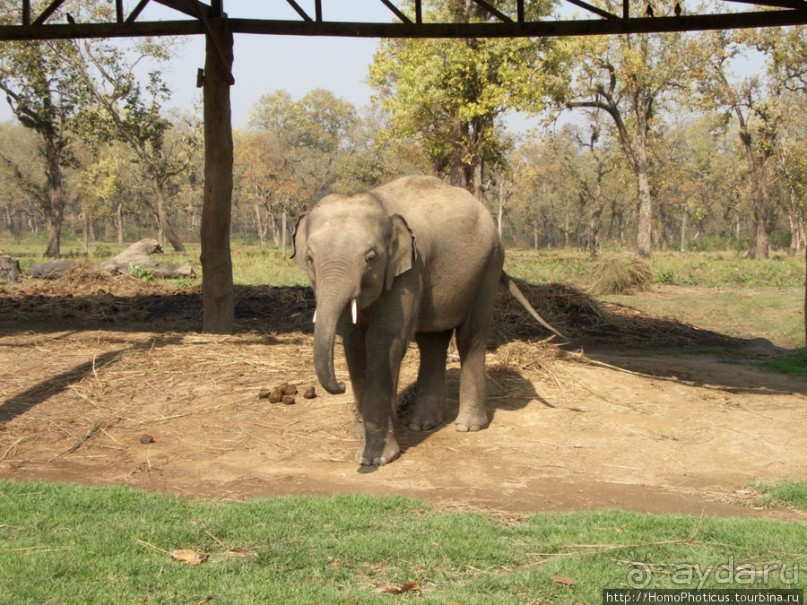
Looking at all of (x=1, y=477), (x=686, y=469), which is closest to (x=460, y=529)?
(x=686, y=469)

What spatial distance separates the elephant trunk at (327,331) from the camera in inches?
235

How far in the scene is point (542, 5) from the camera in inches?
1060

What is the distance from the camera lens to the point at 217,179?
38.0 feet

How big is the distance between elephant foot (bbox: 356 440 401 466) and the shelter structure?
203 inches

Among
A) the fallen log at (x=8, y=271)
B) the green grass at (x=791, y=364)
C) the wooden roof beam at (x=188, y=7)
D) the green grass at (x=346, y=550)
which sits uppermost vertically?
the wooden roof beam at (x=188, y=7)

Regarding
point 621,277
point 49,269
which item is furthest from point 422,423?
point 49,269

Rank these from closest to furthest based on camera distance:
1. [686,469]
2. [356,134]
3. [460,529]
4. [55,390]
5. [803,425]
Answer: [460,529] → [686,469] → [803,425] → [55,390] → [356,134]

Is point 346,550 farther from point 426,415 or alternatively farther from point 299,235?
point 426,415

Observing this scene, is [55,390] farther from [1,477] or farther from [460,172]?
[460,172]

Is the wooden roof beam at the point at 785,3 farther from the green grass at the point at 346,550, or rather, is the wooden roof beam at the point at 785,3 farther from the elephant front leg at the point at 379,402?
the green grass at the point at 346,550

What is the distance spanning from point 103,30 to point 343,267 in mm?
6336

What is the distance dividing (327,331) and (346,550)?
5.83ft

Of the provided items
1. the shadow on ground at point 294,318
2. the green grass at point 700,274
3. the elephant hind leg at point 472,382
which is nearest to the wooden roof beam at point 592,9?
the elephant hind leg at point 472,382

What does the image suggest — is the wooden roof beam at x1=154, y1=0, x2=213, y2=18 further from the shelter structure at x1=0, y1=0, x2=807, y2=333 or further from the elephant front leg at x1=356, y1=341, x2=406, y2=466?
the elephant front leg at x1=356, y1=341, x2=406, y2=466
